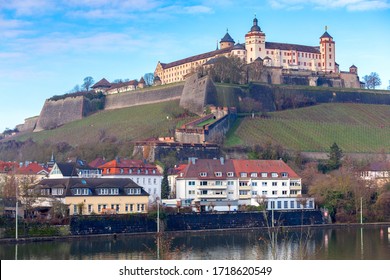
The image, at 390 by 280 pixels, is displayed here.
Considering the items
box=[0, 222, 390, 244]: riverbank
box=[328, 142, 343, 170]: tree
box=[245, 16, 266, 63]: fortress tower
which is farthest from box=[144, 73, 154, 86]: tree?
box=[0, 222, 390, 244]: riverbank

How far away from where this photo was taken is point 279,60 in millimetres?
108375

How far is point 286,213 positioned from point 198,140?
24282 millimetres

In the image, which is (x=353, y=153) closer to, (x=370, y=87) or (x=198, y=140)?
(x=198, y=140)

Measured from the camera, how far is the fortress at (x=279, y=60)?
10569 cm

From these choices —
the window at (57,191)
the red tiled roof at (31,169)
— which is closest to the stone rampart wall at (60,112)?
the red tiled roof at (31,169)

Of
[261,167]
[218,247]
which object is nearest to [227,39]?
[261,167]

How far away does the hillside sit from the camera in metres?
82.4

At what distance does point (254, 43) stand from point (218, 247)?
6770cm

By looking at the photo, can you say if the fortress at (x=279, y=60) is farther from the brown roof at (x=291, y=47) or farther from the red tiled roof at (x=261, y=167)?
the red tiled roof at (x=261, y=167)

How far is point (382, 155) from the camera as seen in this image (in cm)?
7969

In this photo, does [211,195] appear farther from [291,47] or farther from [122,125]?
[291,47]

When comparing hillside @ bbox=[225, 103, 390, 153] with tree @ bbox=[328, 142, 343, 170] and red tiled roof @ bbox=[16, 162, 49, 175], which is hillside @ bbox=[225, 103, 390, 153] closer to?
tree @ bbox=[328, 142, 343, 170]

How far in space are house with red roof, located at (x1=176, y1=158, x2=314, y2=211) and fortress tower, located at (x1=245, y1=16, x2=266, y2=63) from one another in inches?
1778
